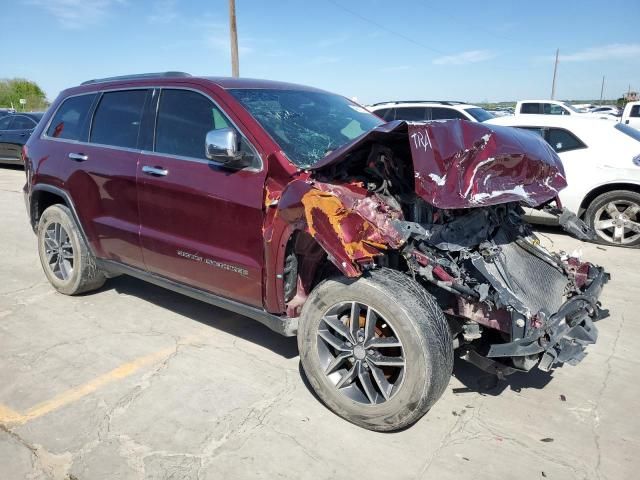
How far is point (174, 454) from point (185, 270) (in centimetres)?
136

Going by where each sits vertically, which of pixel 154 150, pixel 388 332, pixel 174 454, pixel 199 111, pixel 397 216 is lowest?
pixel 174 454

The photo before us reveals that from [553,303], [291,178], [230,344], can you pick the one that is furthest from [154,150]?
[553,303]

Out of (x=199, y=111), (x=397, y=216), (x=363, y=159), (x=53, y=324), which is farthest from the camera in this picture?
(x=53, y=324)

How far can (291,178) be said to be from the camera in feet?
10.5

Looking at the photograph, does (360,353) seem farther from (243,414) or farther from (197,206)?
(197,206)

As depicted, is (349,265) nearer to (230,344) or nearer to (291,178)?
(291,178)

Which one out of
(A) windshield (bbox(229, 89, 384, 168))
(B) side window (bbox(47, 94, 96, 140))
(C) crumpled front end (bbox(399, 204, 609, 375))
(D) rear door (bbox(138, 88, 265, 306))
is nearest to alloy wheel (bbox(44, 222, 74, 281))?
(B) side window (bbox(47, 94, 96, 140))

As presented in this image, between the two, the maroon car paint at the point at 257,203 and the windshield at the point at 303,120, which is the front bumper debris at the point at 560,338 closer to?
the maroon car paint at the point at 257,203

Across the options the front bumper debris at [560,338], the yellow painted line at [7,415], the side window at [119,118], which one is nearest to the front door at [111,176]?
the side window at [119,118]

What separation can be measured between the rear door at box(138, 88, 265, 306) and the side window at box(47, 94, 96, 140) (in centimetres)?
108

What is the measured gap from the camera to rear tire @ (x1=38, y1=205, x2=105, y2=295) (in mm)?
4770

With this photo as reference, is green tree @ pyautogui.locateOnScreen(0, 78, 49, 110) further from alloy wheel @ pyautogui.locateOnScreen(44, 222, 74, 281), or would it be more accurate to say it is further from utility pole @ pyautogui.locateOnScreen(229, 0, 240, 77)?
alloy wheel @ pyautogui.locateOnScreen(44, 222, 74, 281)

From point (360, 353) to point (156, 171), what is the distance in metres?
1.99

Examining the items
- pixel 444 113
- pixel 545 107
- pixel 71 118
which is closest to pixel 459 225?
pixel 71 118
